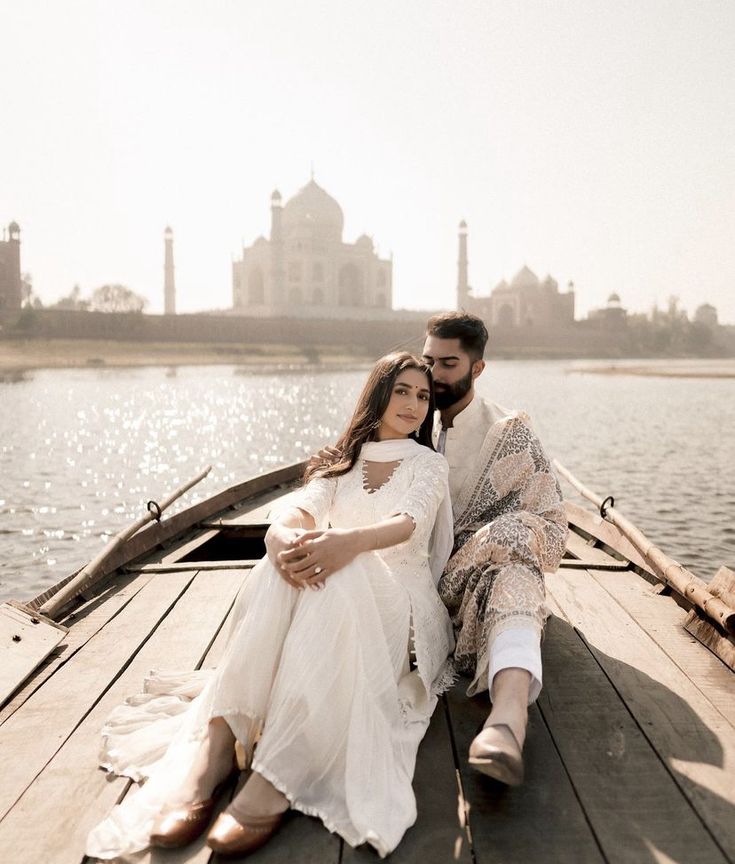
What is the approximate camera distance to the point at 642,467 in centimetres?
1323

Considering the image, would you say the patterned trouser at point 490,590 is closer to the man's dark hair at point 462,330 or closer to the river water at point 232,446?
the man's dark hair at point 462,330

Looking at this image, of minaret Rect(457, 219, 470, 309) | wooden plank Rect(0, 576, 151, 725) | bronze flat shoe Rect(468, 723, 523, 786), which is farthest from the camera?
minaret Rect(457, 219, 470, 309)

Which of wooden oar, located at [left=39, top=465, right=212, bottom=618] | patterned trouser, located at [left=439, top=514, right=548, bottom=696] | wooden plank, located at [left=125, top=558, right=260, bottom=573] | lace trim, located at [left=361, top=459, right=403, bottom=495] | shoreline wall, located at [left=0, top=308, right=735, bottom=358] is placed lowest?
wooden plank, located at [left=125, top=558, right=260, bottom=573]

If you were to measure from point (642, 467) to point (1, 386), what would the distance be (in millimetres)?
21090

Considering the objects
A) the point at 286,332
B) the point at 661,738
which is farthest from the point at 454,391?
the point at 286,332

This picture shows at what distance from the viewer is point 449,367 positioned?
2.97m

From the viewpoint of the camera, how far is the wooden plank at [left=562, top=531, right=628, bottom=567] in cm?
403

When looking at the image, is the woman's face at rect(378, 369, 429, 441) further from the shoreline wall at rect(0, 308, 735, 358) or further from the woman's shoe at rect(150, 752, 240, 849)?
the shoreline wall at rect(0, 308, 735, 358)

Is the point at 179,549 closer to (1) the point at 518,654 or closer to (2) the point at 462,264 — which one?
(1) the point at 518,654

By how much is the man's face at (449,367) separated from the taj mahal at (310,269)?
168 feet

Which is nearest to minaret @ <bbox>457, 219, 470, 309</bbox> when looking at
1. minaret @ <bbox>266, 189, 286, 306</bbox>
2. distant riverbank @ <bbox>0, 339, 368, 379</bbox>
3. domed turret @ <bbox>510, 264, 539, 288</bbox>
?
domed turret @ <bbox>510, 264, 539, 288</bbox>

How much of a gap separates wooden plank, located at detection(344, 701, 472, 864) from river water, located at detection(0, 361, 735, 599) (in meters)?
5.04

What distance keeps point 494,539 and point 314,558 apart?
2.23ft

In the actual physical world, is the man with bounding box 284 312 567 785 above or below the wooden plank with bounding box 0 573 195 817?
above
